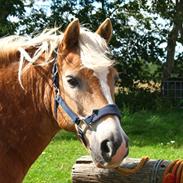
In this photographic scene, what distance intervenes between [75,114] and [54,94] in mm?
234

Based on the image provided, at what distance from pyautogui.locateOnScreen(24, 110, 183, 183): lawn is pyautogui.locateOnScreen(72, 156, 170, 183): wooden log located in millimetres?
2055

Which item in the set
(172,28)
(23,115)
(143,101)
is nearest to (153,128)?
(143,101)

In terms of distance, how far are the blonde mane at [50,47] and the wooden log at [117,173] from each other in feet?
3.69

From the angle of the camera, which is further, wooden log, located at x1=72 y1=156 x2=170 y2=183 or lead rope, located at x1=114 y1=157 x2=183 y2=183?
wooden log, located at x1=72 y1=156 x2=170 y2=183

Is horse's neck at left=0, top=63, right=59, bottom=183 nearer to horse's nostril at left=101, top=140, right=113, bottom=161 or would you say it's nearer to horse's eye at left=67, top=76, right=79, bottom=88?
horse's eye at left=67, top=76, right=79, bottom=88

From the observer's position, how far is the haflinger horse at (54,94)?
9.94 feet

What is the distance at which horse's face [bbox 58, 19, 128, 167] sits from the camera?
2.91 metres

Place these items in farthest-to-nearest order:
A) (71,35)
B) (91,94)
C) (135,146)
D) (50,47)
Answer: (135,146)
(50,47)
(71,35)
(91,94)

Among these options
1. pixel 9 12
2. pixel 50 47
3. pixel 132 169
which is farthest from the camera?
pixel 9 12

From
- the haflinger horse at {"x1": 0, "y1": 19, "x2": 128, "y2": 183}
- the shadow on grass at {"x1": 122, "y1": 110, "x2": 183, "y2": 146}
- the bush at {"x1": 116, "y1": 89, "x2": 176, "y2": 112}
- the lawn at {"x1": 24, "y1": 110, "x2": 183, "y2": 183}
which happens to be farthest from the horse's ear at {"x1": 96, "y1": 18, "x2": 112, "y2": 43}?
the bush at {"x1": 116, "y1": 89, "x2": 176, "y2": 112}

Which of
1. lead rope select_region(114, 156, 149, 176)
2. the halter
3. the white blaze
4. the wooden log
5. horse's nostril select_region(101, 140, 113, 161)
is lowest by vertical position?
the wooden log

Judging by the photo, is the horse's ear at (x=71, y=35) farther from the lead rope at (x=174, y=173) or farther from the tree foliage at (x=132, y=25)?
the tree foliage at (x=132, y=25)

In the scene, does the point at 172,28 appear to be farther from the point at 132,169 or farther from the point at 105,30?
the point at 105,30

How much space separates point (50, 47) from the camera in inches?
132
